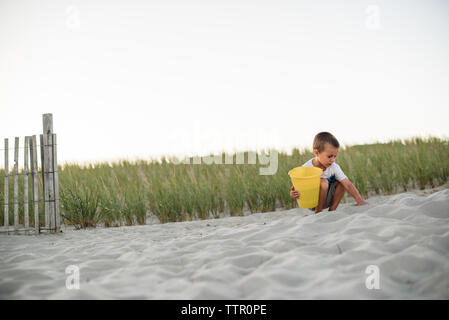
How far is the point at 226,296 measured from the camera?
192 cm

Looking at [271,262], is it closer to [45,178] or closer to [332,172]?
[332,172]

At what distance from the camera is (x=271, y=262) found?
2326 mm

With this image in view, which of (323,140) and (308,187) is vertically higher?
(323,140)

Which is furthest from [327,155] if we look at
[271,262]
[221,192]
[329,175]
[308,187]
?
[221,192]

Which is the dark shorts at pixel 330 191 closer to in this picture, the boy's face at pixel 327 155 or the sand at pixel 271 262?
the boy's face at pixel 327 155

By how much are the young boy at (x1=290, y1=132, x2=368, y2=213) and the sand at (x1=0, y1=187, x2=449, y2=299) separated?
1.00 feet

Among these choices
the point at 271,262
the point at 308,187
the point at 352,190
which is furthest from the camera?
the point at 352,190

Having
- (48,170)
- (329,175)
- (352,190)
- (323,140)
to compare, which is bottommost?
(352,190)

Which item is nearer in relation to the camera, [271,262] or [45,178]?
[271,262]

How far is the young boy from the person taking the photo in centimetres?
366

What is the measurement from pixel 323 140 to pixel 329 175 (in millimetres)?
420
